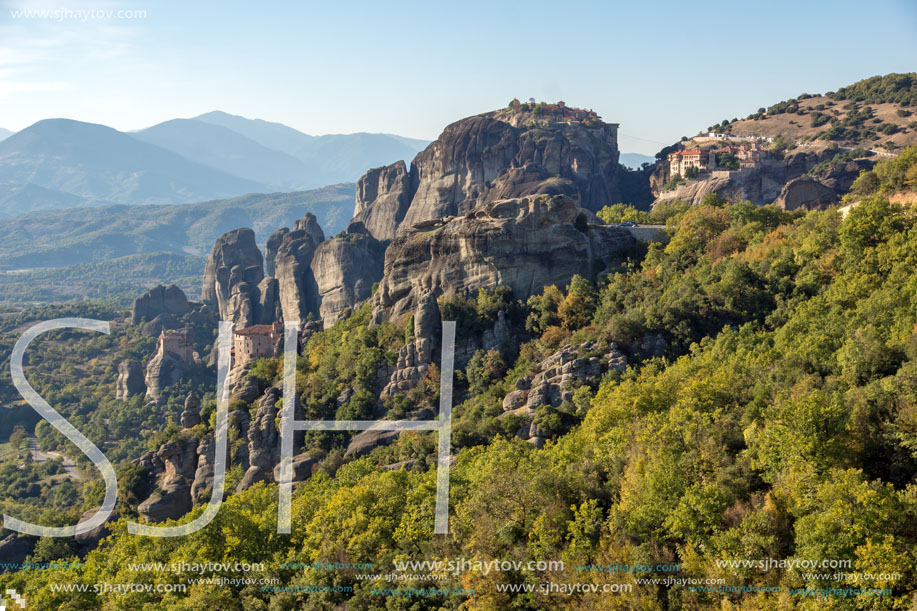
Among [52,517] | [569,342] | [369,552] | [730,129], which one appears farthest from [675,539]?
[730,129]

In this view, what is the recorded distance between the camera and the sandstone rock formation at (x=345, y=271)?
301 feet

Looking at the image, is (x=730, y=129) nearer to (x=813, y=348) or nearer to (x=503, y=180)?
(x=503, y=180)

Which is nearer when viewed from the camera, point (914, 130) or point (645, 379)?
point (645, 379)

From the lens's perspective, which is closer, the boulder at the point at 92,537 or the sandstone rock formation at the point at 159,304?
the boulder at the point at 92,537

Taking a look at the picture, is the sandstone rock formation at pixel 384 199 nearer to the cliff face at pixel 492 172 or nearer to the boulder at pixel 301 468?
the cliff face at pixel 492 172

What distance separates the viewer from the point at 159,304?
124188 mm

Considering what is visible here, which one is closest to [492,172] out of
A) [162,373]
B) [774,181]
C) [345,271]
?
[345,271]

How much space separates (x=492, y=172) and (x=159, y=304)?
58.9 m

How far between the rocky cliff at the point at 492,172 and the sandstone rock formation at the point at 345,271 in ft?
28.9

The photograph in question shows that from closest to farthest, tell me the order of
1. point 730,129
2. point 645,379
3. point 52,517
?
1. point 645,379
2. point 52,517
3. point 730,129

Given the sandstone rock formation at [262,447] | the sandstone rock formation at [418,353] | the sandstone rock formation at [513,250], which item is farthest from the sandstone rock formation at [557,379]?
the sandstone rock formation at [262,447]

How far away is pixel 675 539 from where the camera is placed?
24.5 metres

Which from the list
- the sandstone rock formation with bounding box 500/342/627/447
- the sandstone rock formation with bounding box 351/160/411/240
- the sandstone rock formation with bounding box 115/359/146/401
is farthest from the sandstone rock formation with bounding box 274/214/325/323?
the sandstone rock formation with bounding box 500/342/627/447

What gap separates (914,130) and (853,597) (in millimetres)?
94616
